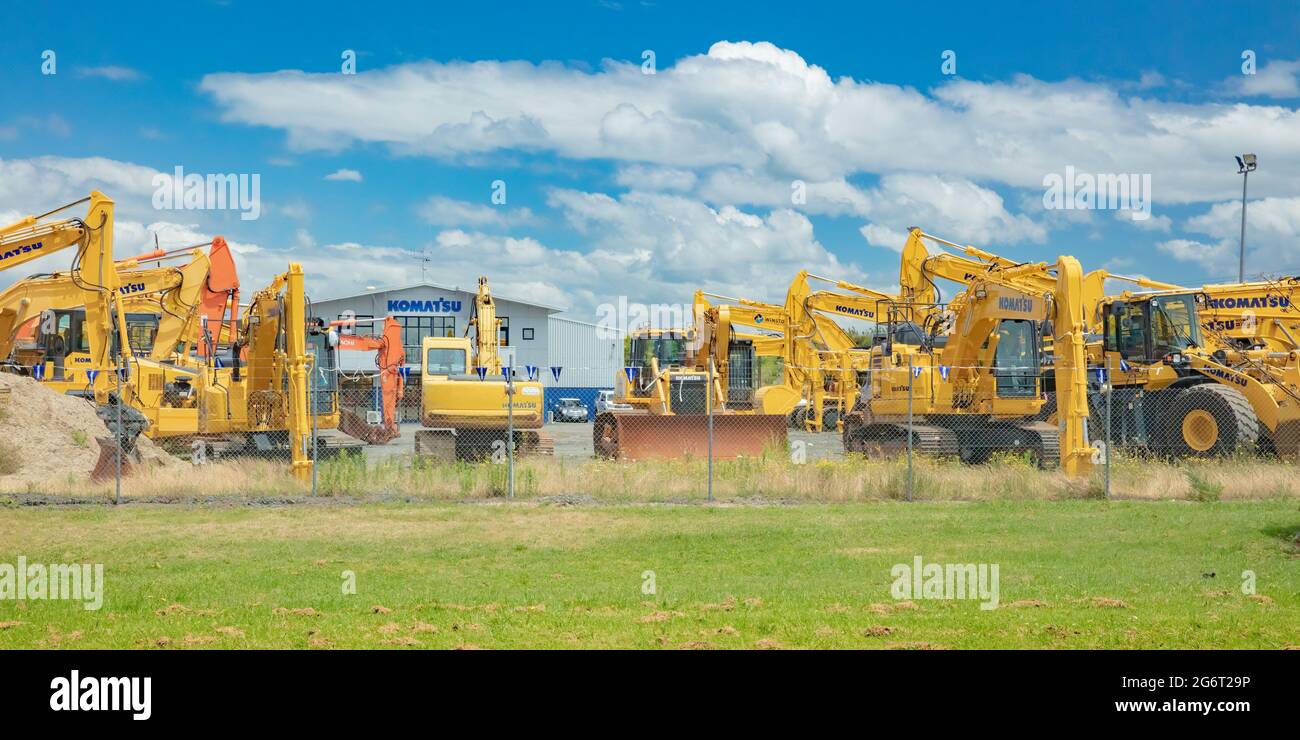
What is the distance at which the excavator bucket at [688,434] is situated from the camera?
24266 millimetres

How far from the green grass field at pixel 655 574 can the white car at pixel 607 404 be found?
12366 mm

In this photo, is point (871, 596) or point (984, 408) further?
point (984, 408)

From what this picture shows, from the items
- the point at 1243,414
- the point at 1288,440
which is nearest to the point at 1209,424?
the point at 1243,414

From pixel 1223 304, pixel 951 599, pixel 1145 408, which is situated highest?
pixel 1223 304

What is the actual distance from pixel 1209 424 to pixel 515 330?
49495mm

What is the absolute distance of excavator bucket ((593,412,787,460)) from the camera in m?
24.3

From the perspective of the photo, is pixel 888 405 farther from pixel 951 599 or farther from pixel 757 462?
pixel 951 599

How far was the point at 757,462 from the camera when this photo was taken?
68.7 ft

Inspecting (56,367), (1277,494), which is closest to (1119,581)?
(1277,494)

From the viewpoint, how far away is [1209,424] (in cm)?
2184

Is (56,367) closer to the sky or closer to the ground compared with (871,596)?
closer to the sky

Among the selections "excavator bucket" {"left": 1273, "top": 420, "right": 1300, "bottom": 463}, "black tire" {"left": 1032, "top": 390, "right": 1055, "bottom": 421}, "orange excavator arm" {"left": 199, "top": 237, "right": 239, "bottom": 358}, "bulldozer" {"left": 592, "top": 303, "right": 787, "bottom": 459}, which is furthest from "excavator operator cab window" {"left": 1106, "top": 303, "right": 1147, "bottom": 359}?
"orange excavator arm" {"left": 199, "top": 237, "right": 239, "bottom": 358}

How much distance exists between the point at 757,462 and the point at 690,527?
19.3 feet
